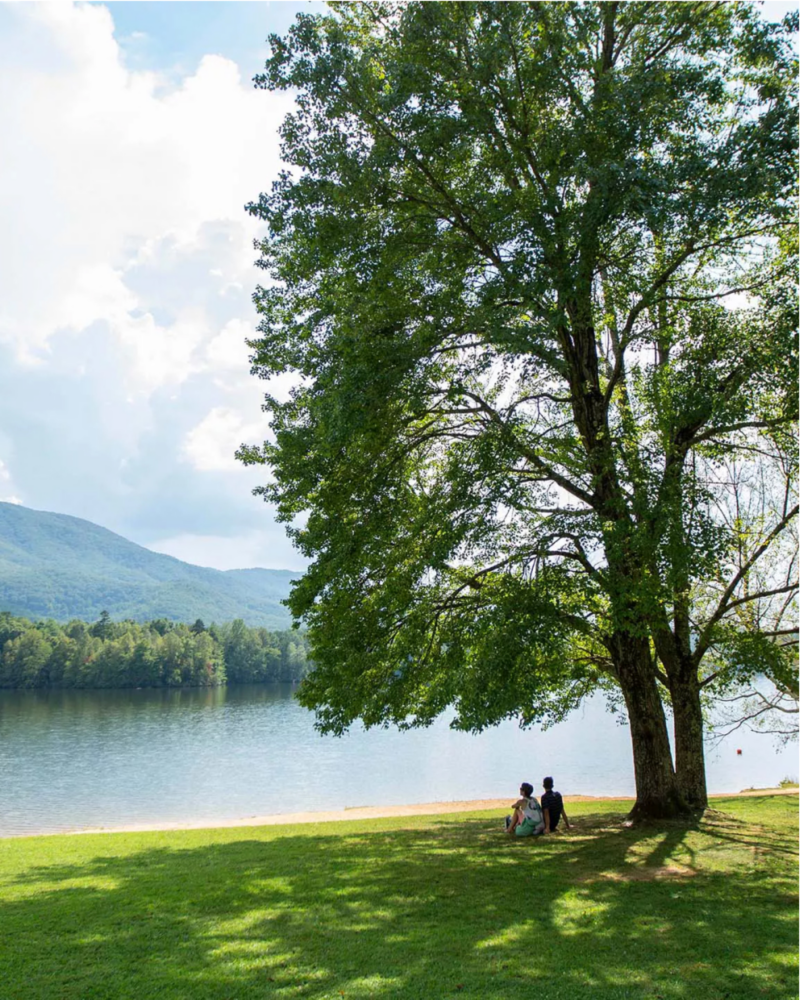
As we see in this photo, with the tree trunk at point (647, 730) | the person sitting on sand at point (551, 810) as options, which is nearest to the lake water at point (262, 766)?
the tree trunk at point (647, 730)

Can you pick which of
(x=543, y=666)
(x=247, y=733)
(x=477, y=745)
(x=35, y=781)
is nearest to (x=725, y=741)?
(x=477, y=745)

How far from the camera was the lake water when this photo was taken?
29.9 m

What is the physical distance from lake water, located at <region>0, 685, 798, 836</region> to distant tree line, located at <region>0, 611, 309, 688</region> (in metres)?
35.2

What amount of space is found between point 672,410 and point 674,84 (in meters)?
4.60

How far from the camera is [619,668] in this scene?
13.1 meters

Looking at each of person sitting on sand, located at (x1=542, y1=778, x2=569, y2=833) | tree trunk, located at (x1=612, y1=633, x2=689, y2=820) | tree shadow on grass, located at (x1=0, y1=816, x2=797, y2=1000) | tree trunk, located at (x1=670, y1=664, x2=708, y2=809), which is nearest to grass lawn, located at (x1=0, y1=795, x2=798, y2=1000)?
tree shadow on grass, located at (x1=0, y1=816, x2=797, y2=1000)

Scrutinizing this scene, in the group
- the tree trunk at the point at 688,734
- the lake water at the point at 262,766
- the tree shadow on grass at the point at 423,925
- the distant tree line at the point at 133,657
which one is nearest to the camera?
the tree shadow on grass at the point at 423,925

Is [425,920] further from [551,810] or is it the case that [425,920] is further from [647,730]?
[647,730]

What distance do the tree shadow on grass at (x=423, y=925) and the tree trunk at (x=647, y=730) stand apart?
3.72 feet

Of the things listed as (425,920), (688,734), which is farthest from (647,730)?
(425,920)

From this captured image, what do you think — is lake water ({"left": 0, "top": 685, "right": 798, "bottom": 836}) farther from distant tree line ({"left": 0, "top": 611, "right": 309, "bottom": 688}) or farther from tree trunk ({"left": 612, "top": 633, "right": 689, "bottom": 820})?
distant tree line ({"left": 0, "top": 611, "right": 309, "bottom": 688})

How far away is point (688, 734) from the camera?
14.3m

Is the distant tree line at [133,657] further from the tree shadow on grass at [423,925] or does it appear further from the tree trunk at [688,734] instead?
the tree shadow on grass at [423,925]

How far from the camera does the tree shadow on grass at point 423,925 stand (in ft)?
19.5
